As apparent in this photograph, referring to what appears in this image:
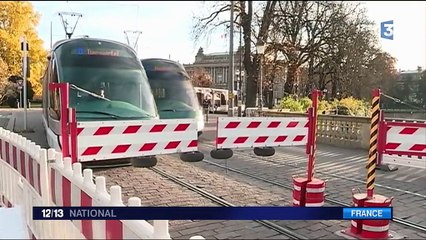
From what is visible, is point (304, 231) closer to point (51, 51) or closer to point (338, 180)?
point (338, 180)

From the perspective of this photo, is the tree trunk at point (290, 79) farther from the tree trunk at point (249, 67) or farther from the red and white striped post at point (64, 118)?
the red and white striped post at point (64, 118)

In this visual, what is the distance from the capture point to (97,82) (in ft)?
30.9

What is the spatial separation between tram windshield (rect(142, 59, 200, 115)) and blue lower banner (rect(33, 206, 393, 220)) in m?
10.8

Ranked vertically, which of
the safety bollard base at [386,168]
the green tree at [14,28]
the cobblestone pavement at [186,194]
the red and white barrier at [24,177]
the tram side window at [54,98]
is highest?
the green tree at [14,28]

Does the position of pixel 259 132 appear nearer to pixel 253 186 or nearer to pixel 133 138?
pixel 253 186

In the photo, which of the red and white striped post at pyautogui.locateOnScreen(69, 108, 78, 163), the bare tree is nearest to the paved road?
the red and white striped post at pyautogui.locateOnScreen(69, 108, 78, 163)

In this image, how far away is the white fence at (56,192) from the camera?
2375 millimetres

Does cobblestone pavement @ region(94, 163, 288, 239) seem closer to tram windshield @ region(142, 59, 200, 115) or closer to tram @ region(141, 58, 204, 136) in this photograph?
tram @ region(141, 58, 204, 136)

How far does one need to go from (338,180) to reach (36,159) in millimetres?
5755

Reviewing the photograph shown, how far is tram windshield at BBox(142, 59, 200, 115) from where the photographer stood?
14.1 metres

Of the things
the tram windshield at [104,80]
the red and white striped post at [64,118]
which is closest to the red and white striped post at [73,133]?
the red and white striped post at [64,118]

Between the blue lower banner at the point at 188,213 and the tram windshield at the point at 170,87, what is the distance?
1076 centimetres

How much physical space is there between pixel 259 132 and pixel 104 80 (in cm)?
381

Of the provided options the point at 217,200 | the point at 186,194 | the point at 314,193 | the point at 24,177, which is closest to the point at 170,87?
the point at 186,194
